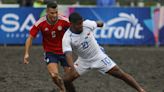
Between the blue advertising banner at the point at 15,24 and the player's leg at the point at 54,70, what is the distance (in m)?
11.6

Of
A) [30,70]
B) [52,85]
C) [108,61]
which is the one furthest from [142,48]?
[108,61]

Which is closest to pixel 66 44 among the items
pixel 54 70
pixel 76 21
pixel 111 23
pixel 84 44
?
pixel 84 44

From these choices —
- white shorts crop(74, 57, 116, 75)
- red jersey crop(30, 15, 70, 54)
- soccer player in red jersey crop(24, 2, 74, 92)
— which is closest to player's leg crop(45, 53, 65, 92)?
soccer player in red jersey crop(24, 2, 74, 92)

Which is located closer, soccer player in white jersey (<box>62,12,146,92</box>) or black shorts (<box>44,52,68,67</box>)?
soccer player in white jersey (<box>62,12,146,92</box>)

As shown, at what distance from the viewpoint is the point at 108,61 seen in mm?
9914

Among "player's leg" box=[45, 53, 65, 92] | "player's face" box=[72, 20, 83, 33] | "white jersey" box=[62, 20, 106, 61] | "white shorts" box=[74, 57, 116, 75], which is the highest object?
"player's face" box=[72, 20, 83, 33]

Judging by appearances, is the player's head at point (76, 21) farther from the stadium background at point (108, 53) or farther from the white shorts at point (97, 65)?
the stadium background at point (108, 53)

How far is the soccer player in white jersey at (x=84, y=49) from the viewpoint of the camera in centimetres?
948

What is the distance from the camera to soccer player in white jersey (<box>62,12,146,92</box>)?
9477mm

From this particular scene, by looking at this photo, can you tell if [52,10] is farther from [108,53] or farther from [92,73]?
[108,53]

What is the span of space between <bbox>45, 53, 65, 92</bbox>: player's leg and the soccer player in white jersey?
0.44 feet

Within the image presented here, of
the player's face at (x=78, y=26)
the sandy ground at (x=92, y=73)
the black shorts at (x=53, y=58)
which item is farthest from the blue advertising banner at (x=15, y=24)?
the player's face at (x=78, y=26)

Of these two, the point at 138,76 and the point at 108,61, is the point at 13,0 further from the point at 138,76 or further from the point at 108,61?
the point at 108,61

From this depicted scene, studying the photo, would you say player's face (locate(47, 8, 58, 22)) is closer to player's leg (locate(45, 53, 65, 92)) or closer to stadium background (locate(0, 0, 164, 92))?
player's leg (locate(45, 53, 65, 92))
